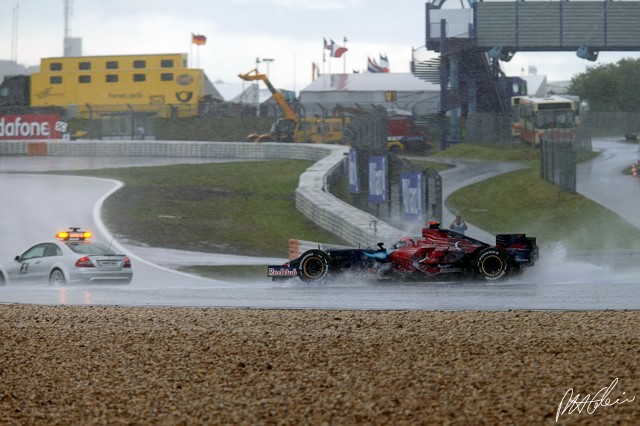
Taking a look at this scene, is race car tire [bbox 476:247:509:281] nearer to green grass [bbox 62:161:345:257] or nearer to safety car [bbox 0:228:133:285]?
safety car [bbox 0:228:133:285]

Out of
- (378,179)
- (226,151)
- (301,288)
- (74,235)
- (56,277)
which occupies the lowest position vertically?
(56,277)

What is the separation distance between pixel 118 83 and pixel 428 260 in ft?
158

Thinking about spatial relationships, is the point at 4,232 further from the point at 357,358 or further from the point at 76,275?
the point at 357,358

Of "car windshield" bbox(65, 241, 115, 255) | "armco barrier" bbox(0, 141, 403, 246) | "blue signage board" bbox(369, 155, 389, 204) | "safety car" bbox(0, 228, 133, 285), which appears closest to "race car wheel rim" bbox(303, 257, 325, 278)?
"safety car" bbox(0, 228, 133, 285)

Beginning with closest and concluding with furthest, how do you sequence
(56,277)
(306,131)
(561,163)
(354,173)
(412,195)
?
(56,277)
(412,195)
(354,173)
(561,163)
(306,131)

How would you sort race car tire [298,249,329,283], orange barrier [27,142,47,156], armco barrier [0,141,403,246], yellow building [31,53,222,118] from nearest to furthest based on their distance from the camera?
race car tire [298,249,329,283], armco barrier [0,141,403,246], orange barrier [27,142,47,156], yellow building [31,53,222,118]

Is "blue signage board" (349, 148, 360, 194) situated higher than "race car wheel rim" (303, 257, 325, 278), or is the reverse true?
"blue signage board" (349, 148, 360, 194)

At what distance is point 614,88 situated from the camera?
60125 mm

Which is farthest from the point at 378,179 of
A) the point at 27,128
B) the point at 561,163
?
the point at 27,128

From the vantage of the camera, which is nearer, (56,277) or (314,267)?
(314,267)

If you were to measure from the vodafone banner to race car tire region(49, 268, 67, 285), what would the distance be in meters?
37.9

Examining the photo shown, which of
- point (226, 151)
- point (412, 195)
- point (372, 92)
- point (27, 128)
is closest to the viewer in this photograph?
point (412, 195)

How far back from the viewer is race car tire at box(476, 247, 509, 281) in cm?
1534

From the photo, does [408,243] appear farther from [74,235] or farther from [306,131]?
[306,131]
